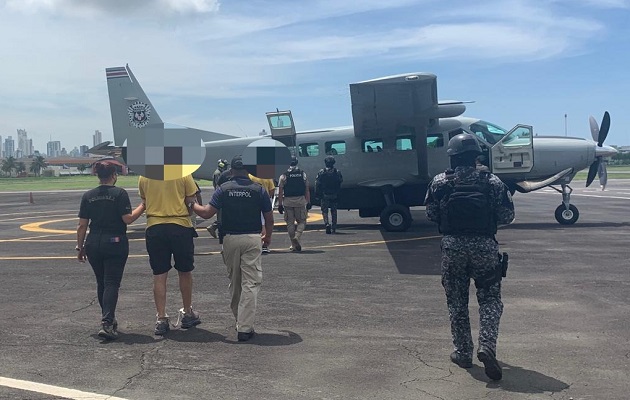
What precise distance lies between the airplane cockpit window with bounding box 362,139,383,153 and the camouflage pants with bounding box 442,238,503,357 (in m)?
10.5

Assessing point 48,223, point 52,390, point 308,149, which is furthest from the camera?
point 48,223

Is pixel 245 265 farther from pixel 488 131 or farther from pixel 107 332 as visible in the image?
pixel 488 131

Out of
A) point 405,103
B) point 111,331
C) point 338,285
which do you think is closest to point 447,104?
point 405,103

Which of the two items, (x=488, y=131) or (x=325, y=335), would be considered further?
(x=488, y=131)

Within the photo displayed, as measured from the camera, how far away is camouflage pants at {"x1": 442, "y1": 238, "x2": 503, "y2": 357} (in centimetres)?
486

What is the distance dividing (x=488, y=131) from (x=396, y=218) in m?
3.40

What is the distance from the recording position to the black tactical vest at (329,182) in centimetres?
1387

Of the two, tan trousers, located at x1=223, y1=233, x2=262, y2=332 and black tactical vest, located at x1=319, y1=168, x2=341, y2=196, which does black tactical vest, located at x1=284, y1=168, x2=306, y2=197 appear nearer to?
black tactical vest, located at x1=319, y1=168, x2=341, y2=196

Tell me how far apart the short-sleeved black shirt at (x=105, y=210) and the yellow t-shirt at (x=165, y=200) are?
0.22 metres

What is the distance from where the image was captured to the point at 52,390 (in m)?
4.43

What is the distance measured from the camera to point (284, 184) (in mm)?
11703

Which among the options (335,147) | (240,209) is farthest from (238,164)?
(335,147)

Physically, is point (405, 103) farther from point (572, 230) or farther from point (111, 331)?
point (111, 331)

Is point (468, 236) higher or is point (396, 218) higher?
point (468, 236)
